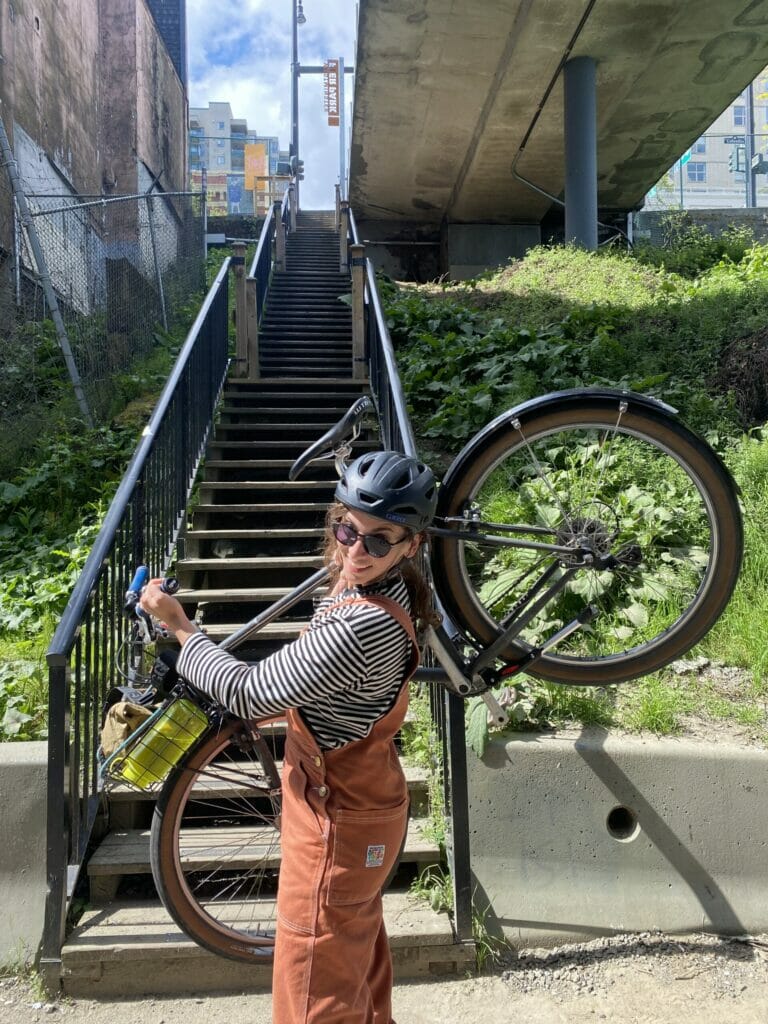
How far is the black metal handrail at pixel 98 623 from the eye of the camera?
8.75 ft

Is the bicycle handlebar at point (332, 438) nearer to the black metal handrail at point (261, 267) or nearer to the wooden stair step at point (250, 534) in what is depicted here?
the wooden stair step at point (250, 534)

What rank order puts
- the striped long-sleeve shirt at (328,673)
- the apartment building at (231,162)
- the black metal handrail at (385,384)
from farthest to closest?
the apartment building at (231,162) < the black metal handrail at (385,384) < the striped long-sleeve shirt at (328,673)

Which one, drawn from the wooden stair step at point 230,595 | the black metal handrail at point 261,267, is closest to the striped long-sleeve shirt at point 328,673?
the wooden stair step at point 230,595

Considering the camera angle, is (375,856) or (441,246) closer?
A: (375,856)

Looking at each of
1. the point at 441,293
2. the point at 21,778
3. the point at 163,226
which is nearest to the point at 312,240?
the point at 163,226

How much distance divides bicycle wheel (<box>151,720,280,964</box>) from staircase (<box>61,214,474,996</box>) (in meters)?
0.17

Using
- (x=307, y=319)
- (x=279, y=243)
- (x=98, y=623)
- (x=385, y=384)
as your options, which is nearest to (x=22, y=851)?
(x=98, y=623)

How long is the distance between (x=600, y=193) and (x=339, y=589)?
1636cm

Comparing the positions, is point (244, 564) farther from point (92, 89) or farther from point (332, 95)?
point (332, 95)

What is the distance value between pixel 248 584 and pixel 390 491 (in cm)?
291

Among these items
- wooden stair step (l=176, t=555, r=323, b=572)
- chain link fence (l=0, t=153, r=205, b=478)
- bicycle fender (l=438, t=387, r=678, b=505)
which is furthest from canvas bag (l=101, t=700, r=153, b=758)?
chain link fence (l=0, t=153, r=205, b=478)

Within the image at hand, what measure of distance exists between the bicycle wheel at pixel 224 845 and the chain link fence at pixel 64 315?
4273 mm

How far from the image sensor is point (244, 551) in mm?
4859

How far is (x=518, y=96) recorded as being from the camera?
39.0ft
